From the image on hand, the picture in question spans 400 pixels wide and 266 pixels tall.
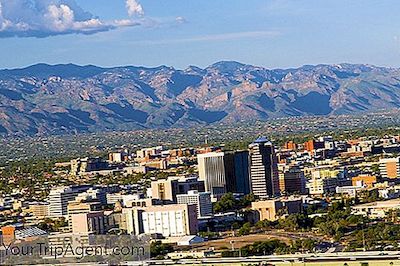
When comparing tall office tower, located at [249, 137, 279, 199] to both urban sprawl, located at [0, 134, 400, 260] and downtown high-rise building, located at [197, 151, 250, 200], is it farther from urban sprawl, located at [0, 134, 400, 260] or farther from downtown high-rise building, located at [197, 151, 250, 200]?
downtown high-rise building, located at [197, 151, 250, 200]

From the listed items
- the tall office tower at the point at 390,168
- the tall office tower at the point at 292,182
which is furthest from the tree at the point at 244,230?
the tall office tower at the point at 390,168

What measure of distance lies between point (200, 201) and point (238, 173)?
12874 mm

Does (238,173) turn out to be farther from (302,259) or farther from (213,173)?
(302,259)

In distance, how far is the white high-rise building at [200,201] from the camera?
6831 cm

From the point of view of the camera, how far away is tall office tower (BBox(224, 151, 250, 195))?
266 feet

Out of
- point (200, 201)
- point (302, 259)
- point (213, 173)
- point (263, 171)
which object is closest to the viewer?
point (302, 259)

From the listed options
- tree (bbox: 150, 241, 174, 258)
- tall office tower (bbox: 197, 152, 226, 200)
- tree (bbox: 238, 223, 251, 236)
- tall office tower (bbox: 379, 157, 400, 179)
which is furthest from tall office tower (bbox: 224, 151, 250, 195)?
tree (bbox: 150, 241, 174, 258)

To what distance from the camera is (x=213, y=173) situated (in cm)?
8125

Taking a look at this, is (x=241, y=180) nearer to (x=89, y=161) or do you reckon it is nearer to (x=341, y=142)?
(x=89, y=161)

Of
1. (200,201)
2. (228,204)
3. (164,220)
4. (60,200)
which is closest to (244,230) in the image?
(164,220)

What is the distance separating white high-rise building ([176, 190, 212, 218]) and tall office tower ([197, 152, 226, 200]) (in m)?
9.85

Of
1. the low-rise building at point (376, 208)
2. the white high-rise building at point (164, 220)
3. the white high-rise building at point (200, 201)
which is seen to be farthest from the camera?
the white high-rise building at point (200, 201)

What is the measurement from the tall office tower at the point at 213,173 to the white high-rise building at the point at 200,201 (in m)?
9.85

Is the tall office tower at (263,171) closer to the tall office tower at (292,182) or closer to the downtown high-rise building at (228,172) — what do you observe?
the downtown high-rise building at (228,172)
